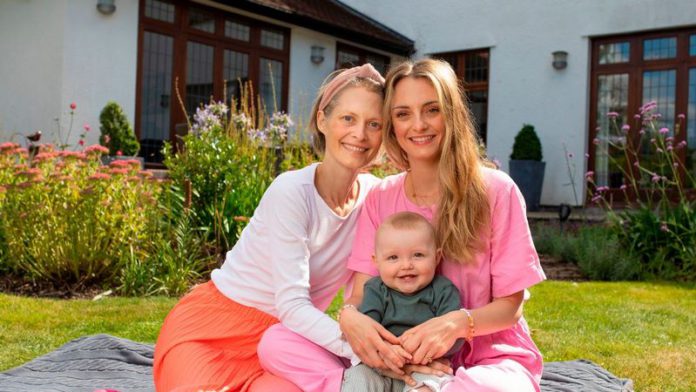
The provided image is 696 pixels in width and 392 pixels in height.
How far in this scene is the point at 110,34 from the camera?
976 centimetres

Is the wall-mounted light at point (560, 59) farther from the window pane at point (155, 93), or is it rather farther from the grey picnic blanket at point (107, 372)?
the grey picnic blanket at point (107, 372)

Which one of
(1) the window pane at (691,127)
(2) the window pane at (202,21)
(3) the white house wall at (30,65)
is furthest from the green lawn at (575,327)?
(2) the window pane at (202,21)

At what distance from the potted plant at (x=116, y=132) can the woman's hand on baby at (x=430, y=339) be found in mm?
7722

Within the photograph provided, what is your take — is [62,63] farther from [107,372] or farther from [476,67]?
[476,67]

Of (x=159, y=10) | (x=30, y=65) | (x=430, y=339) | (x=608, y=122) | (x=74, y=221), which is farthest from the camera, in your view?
(x=608, y=122)

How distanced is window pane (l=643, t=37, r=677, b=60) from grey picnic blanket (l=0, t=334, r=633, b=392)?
30.1 ft

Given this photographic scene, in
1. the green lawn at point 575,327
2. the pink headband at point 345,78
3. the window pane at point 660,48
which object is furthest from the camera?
the window pane at point 660,48

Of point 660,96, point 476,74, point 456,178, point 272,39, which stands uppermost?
point 272,39

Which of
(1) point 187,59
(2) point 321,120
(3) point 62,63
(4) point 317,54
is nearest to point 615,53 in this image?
(4) point 317,54

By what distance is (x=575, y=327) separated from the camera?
177 inches

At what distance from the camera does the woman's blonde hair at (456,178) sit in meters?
2.17

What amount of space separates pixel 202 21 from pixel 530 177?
19.2ft

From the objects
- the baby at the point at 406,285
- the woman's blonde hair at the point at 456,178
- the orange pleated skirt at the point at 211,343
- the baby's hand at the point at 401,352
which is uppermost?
the woman's blonde hair at the point at 456,178

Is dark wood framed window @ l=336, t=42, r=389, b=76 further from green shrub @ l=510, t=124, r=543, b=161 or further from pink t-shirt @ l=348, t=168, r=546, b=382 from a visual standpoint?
pink t-shirt @ l=348, t=168, r=546, b=382
